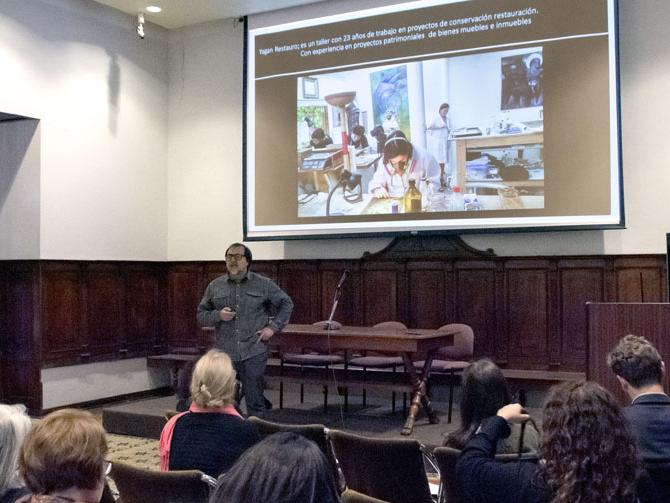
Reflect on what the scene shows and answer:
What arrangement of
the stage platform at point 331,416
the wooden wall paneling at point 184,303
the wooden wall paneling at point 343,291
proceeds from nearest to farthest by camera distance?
the stage platform at point 331,416 → the wooden wall paneling at point 343,291 → the wooden wall paneling at point 184,303

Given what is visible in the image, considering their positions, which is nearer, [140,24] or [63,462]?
[63,462]

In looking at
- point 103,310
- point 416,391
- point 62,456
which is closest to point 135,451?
point 416,391

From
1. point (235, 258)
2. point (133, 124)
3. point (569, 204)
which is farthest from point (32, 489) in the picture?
point (133, 124)

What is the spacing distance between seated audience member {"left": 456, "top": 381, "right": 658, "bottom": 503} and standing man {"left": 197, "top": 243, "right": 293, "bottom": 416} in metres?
3.62

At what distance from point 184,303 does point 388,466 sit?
6.23 m

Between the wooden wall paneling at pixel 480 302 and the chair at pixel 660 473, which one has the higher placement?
the wooden wall paneling at pixel 480 302

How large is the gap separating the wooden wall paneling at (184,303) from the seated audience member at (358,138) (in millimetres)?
2467

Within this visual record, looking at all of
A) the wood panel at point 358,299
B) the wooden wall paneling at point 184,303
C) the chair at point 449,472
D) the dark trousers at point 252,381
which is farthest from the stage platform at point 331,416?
the chair at point 449,472

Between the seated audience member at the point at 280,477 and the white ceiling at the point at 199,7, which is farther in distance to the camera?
the white ceiling at the point at 199,7

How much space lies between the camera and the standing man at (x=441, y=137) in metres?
7.23

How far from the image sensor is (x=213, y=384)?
3010 millimetres

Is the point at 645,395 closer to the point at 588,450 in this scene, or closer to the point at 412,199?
the point at 588,450

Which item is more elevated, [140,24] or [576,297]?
[140,24]

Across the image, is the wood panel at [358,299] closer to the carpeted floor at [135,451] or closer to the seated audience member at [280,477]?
→ the carpeted floor at [135,451]
